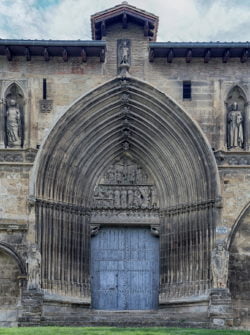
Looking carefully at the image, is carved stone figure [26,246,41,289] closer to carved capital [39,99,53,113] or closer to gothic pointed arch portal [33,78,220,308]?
gothic pointed arch portal [33,78,220,308]

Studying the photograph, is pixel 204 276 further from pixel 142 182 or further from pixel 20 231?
pixel 20 231

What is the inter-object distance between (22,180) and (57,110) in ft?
7.62

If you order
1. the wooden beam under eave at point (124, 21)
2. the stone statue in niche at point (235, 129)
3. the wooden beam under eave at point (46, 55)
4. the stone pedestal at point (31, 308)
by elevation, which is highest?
the wooden beam under eave at point (124, 21)

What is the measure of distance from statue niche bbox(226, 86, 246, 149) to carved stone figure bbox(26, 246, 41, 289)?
21.2 ft

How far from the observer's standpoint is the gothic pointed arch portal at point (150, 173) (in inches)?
991

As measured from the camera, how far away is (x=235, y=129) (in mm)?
25734

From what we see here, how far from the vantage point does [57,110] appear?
25.8m

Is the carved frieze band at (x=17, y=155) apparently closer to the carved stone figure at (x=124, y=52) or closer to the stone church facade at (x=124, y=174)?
the stone church facade at (x=124, y=174)

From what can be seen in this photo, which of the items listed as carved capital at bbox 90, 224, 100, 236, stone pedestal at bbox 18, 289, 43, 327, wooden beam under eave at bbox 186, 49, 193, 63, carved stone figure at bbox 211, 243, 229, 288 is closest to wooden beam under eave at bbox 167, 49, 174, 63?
wooden beam under eave at bbox 186, 49, 193, 63

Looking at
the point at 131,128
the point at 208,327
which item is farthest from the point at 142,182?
the point at 208,327

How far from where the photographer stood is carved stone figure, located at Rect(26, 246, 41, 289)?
24203 millimetres

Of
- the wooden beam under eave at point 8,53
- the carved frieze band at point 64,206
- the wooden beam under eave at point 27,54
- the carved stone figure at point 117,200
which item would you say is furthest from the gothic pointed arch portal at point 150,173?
the wooden beam under eave at point 8,53

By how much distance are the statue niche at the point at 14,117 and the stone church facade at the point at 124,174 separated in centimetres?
3

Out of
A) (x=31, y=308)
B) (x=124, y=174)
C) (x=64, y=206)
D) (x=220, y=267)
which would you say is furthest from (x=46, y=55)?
(x=220, y=267)
